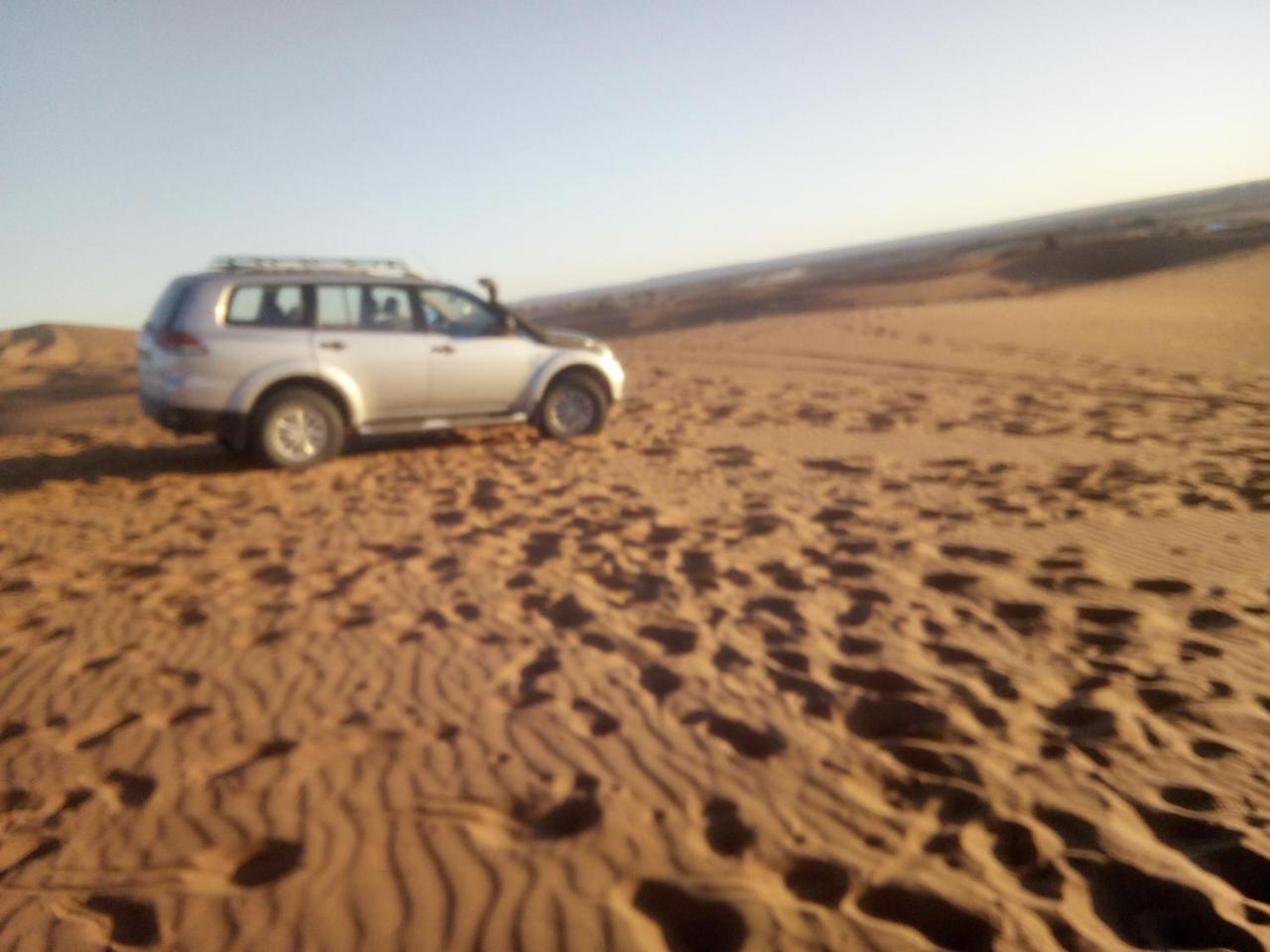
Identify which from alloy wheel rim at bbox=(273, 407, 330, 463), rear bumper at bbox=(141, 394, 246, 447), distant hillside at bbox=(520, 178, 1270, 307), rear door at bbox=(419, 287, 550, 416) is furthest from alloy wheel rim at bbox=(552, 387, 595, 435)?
distant hillside at bbox=(520, 178, 1270, 307)

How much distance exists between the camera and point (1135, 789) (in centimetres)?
298

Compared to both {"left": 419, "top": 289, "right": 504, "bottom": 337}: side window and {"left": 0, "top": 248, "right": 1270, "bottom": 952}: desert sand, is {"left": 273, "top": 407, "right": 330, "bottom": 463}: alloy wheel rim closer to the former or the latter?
{"left": 0, "top": 248, "right": 1270, "bottom": 952}: desert sand

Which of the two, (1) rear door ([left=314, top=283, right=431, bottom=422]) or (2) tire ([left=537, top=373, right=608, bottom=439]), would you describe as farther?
(2) tire ([left=537, top=373, right=608, bottom=439])

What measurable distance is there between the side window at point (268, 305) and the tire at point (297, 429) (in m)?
0.61

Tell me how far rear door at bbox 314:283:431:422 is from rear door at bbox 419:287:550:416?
5.0 inches

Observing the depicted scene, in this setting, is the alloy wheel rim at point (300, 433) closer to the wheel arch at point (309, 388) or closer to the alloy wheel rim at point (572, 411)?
the wheel arch at point (309, 388)

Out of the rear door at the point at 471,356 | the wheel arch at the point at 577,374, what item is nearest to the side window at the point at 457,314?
the rear door at the point at 471,356

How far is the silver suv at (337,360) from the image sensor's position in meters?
7.14

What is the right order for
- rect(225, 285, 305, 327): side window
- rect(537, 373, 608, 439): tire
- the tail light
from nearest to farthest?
the tail light
rect(225, 285, 305, 327): side window
rect(537, 373, 608, 439): tire

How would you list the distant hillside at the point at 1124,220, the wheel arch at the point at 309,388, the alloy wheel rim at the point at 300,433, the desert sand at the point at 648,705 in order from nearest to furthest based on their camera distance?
the desert sand at the point at 648,705 → the wheel arch at the point at 309,388 → the alloy wheel rim at the point at 300,433 → the distant hillside at the point at 1124,220

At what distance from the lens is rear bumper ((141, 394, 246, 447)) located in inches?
280

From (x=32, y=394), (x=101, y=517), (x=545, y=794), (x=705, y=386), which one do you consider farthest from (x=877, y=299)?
(x=545, y=794)

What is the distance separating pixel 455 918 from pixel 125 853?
3.86 ft

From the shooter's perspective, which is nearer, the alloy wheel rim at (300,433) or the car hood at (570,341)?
the alloy wheel rim at (300,433)
